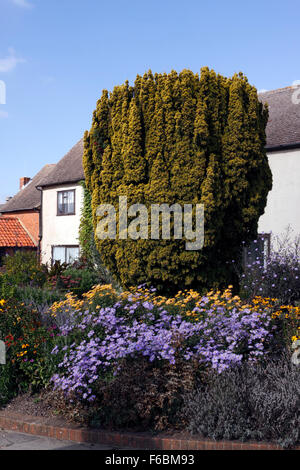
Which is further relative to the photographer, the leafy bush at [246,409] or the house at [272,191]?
the house at [272,191]

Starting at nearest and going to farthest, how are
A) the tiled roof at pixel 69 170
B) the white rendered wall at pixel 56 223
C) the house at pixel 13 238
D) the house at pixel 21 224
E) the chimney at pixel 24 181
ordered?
the white rendered wall at pixel 56 223 < the tiled roof at pixel 69 170 < the house at pixel 13 238 < the house at pixel 21 224 < the chimney at pixel 24 181

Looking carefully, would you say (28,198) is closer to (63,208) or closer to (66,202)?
(63,208)

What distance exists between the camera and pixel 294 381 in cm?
544

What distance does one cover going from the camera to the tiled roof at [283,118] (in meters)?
15.0

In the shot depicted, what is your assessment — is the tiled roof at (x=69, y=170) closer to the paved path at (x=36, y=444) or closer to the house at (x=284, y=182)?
the house at (x=284, y=182)

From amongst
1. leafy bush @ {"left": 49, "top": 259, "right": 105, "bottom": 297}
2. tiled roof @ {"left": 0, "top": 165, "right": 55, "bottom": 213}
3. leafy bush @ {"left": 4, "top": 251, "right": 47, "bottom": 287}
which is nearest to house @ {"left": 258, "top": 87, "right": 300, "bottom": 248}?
leafy bush @ {"left": 49, "top": 259, "right": 105, "bottom": 297}

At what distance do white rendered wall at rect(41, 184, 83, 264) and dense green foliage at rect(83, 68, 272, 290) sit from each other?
42.1 feet

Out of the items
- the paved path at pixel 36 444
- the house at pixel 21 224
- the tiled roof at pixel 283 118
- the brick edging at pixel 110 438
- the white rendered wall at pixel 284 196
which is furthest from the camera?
the house at pixel 21 224

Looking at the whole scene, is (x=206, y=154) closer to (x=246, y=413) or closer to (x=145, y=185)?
(x=145, y=185)

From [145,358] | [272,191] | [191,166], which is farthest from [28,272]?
[145,358]

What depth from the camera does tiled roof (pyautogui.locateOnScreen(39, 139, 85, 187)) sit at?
918 inches

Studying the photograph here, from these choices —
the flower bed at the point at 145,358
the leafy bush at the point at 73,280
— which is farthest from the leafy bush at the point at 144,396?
the leafy bush at the point at 73,280

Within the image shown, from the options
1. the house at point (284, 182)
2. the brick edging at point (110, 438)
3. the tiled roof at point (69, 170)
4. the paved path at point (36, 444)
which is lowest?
the paved path at point (36, 444)

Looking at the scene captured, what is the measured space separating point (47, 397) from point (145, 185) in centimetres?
474
